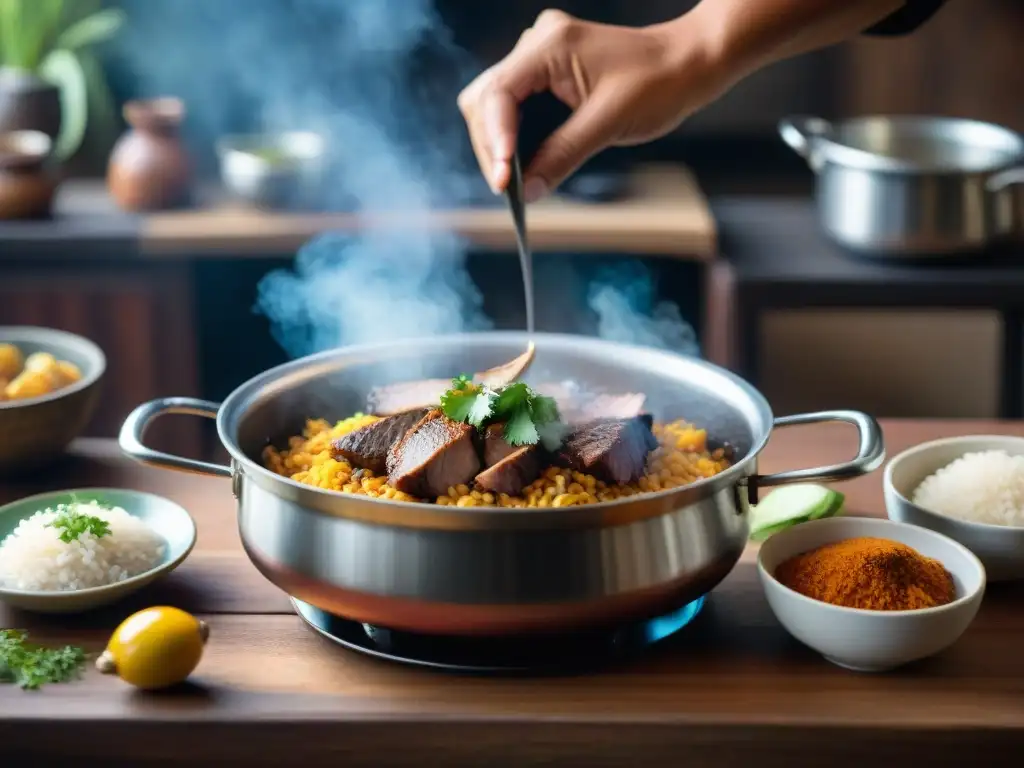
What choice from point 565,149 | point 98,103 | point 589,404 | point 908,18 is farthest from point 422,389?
point 98,103

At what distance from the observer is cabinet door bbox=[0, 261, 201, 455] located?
3412 mm

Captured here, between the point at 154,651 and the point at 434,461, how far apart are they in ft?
1.19

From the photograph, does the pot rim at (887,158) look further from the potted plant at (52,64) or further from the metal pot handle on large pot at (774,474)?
the potted plant at (52,64)

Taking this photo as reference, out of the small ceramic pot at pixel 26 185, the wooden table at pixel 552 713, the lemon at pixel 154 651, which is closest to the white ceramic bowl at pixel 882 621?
the wooden table at pixel 552 713

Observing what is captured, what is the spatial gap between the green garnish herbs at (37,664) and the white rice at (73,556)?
0.27 ft

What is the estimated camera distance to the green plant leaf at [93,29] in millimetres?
3854

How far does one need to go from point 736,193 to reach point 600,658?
295 cm

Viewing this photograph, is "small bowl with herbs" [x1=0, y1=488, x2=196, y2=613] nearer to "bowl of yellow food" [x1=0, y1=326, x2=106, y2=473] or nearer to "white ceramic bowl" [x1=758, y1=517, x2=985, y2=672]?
"bowl of yellow food" [x1=0, y1=326, x2=106, y2=473]

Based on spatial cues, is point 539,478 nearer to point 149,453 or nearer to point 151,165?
point 149,453

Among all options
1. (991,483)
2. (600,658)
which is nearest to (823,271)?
(991,483)

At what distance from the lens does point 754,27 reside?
2053mm

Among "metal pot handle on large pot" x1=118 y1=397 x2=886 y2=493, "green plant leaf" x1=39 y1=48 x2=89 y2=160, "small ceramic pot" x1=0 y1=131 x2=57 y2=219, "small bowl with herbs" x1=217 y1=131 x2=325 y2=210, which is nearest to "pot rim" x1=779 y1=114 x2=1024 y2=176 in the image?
"small bowl with herbs" x1=217 y1=131 x2=325 y2=210

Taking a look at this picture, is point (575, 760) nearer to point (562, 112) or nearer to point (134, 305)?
point (562, 112)

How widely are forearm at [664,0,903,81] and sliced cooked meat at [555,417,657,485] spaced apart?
770 millimetres
